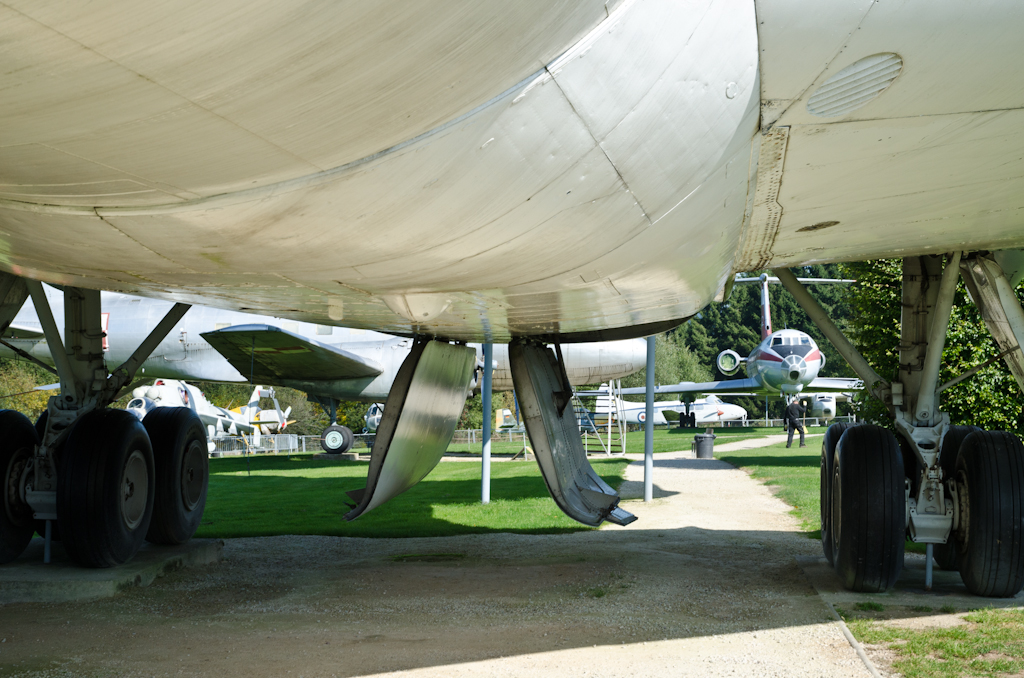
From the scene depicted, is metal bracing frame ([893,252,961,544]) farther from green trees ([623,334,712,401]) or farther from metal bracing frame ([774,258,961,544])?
green trees ([623,334,712,401])

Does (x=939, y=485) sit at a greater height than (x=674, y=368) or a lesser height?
lesser

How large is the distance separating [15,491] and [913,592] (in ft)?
20.3

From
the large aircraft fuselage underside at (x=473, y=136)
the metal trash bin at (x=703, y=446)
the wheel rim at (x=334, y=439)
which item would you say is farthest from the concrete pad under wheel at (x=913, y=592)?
the wheel rim at (x=334, y=439)

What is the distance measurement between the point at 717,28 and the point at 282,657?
3.31 meters

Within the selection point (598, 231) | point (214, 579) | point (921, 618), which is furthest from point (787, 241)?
point (214, 579)

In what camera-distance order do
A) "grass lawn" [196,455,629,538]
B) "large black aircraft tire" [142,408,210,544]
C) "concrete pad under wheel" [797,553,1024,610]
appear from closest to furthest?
"concrete pad under wheel" [797,553,1024,610]
"large black aircraft tire" [142,408,210,544]
"grass lawn" [196,455,629,538]

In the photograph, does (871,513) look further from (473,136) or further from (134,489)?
(134,489)

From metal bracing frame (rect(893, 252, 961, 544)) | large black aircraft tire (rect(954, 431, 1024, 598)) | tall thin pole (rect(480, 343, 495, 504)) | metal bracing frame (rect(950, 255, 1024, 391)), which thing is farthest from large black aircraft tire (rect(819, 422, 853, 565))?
tall thin pole (rect(480, 343, 495, 504))

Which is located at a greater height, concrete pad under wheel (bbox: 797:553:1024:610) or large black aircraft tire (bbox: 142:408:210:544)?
large black aircraft tire (bbox: 142:408:210:544)

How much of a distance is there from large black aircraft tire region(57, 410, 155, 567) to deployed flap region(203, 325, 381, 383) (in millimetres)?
4369

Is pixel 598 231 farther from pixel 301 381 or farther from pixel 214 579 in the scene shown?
pixel 301 381

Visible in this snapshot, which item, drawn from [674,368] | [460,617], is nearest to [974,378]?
[460,617]

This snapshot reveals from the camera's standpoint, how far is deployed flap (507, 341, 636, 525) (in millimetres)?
5500

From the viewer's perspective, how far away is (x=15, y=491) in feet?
19.3
